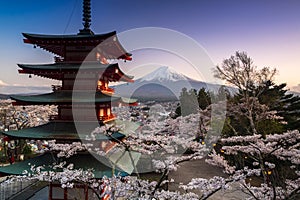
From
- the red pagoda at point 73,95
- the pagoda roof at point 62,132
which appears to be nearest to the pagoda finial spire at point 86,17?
the red pagoda at point 73,95

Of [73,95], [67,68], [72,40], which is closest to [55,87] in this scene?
[73,95]

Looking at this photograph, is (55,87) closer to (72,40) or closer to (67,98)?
(67,98)

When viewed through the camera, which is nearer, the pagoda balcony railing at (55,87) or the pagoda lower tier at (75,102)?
the pagoda lower tier at (75,102)

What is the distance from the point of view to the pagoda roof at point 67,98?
900cm

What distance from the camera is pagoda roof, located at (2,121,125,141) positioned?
28.2 ft

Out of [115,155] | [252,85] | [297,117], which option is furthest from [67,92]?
[297,117]

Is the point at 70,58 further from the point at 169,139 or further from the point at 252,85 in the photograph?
the point at 252,85

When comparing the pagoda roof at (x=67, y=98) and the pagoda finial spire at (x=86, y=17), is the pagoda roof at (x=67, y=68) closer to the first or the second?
the pagoda roof at (x=67, y=98)

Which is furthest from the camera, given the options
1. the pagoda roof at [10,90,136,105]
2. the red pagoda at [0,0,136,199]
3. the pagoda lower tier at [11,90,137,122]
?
the pagoda lower tier at [11,90,137,122]

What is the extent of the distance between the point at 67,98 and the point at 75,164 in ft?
9.49

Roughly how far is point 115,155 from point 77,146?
268cm

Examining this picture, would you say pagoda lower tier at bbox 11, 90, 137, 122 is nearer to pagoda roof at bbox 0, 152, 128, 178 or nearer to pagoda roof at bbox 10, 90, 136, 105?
pagoda roof at bbox 10, 90, 136, 105

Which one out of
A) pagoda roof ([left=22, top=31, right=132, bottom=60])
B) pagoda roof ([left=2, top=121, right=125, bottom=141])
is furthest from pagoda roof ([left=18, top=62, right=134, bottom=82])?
pagoda roof ([left=2, top=121, right=125, bottom=141])

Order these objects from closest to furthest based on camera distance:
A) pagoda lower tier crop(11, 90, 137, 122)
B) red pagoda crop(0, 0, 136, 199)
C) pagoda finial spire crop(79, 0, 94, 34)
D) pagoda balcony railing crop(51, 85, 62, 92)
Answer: red pagoda crop(0, 0, 136, 199) → pagoda lower tier crop(11, 90, 137, 122) → pagoda balcony railing crop(51, 85, 62, 92) → pagoda finial spire crop(79, 0, 94, 34)
